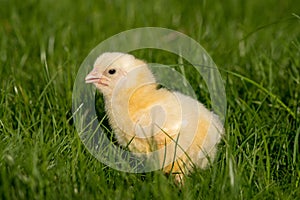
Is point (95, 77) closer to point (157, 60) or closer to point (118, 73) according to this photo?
point (118, 73)

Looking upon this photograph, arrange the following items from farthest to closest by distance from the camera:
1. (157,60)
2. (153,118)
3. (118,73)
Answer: (157,60), (118,73), (153,118)

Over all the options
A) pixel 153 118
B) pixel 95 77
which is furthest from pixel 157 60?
pixel 153 118

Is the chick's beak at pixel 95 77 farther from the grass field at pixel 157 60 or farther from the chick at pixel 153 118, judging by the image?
the grass field at pixel 157 60

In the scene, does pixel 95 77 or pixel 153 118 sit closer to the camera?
pixel 153 118

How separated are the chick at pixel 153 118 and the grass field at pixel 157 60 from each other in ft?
0.31

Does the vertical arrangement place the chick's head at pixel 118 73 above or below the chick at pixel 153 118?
above

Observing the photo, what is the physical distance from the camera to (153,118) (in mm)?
2770

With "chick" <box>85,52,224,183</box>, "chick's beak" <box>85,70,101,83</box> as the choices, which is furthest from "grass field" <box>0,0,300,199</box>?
"chick's beak" <box>85,70,101,83</box>

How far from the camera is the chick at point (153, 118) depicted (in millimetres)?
2740

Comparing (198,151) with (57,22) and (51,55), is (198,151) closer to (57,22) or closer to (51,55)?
(51,55)

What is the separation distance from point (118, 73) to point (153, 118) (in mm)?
285

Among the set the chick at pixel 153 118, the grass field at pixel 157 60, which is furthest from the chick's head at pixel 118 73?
the grass field at pixel 157 60

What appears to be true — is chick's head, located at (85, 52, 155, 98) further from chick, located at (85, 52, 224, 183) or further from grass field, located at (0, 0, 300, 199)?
grass field, located at (0, 0, 300, 199)

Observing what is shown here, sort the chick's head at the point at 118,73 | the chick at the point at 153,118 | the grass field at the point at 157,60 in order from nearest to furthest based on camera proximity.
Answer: the grass field at the point at 157,60 → the chick at the point at 153,118 → the chick's head at the point at 118,73
